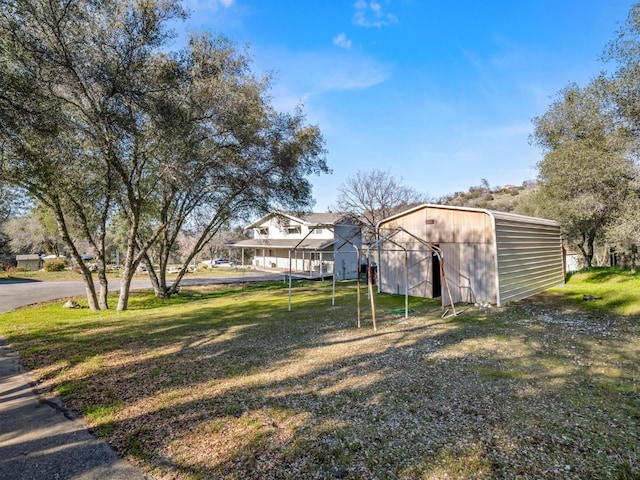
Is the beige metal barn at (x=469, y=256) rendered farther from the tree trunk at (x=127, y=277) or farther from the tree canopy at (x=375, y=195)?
the tree canopy at (x=375, y=195)

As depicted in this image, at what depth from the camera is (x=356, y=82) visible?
552 inches

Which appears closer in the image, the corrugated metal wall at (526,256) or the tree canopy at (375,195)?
the corrugated metal wall at (526,256)

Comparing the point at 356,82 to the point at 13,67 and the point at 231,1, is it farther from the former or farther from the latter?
the point at 13,67

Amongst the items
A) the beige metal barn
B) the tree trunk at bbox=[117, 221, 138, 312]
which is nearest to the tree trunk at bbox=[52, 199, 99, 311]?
the tree trunk at bbox=[117, 221, 138, 312]

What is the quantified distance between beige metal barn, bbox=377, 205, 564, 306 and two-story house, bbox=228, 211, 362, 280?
9.19 m

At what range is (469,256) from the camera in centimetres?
1170

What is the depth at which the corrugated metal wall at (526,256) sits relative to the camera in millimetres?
11242

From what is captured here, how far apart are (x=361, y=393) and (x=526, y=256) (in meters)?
11.2

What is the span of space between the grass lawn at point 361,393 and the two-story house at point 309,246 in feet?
50.4

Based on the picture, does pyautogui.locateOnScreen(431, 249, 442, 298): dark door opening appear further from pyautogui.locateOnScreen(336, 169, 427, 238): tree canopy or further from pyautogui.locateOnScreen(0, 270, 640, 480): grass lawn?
pyautogui.locateOnScreen(336, 169, 427, 238): tree canopy

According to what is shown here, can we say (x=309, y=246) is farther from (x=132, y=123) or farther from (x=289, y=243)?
(x=132, y=123)

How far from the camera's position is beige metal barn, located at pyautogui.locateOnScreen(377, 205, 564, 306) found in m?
11.1

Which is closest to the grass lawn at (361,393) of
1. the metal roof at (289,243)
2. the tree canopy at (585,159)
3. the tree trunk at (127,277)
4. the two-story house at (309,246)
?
the tree trunk at (127,277)

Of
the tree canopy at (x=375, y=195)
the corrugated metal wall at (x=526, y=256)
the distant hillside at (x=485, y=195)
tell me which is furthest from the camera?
the distant hillside at (x=485, y=195)
